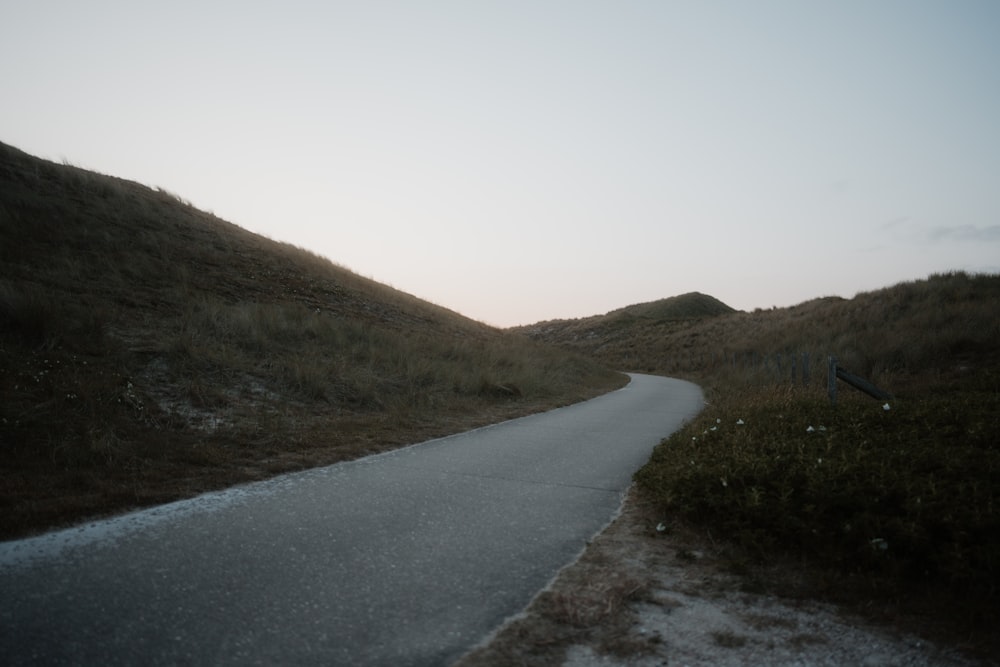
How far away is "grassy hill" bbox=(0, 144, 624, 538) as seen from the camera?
246 inches

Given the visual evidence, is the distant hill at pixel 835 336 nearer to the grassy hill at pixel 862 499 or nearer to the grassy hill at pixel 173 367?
the grassy hill at pixel 862 499

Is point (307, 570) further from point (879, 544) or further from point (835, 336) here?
point (835, 336)

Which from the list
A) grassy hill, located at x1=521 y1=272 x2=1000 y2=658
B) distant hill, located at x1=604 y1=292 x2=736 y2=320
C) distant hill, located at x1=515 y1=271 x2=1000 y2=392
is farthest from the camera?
distant hill, located at x1=604 y1=292 x2=736 y2=320

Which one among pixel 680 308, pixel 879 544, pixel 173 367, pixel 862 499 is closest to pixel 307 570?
pixel 879 544

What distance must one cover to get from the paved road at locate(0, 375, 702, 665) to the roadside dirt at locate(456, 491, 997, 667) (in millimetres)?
251

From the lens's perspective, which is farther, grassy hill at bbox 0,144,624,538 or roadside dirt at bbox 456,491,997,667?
grassy hill at bbox 0,144,624,538

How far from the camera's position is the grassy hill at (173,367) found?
20.5ft

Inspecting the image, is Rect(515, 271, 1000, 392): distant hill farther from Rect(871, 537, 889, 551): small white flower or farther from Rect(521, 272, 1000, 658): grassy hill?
Rect(871, 537, 889, 551): small white flower

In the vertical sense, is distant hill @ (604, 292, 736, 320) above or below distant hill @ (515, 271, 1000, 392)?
above

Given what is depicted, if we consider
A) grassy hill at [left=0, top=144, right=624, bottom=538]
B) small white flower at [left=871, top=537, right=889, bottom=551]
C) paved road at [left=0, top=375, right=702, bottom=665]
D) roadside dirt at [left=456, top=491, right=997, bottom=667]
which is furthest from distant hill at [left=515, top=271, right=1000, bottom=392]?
roadside dirt at [left=456, top=491, right=997, bottom=667]

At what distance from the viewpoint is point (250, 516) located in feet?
16.9

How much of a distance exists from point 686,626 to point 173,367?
356 inches

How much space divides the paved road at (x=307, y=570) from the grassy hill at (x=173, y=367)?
2.82ft

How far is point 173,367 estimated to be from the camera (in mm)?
9562
